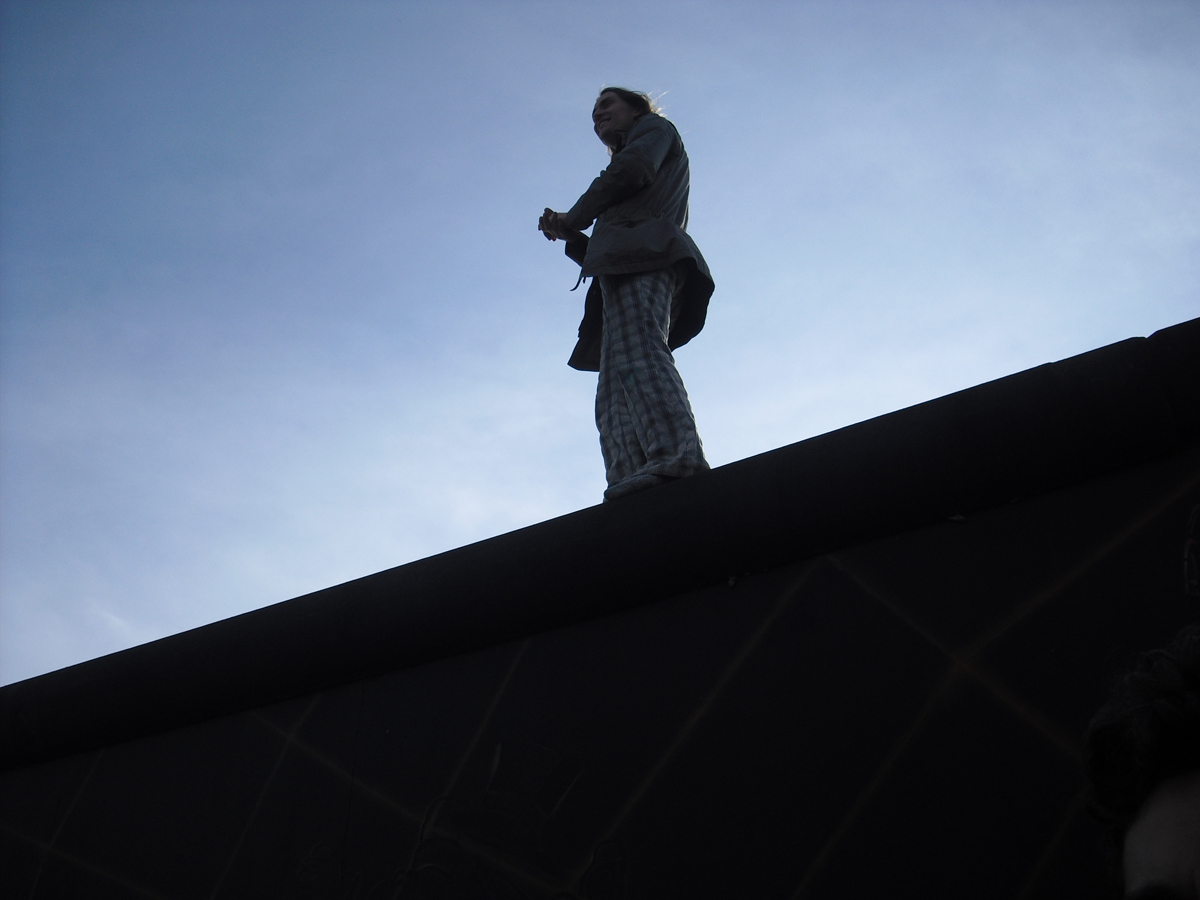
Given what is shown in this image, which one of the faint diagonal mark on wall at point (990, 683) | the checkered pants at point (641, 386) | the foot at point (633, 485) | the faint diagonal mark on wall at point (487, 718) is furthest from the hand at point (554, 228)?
the faint diagonal mark on wall at point (990, 683)

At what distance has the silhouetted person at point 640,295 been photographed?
11.3ft

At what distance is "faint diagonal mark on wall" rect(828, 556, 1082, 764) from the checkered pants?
3.20 feet

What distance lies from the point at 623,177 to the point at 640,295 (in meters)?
0.44

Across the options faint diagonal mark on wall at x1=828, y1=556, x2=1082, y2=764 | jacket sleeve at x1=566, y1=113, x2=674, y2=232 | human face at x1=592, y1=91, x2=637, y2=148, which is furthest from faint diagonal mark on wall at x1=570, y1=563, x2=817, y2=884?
human face at x1=592, y1=91, x2=637, y2=148

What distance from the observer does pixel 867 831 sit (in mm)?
2084

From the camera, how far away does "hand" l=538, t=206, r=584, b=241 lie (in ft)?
12.9

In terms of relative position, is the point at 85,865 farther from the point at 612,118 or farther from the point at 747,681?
the point at 612,118

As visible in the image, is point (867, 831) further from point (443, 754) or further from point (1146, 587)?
point (443, 754)

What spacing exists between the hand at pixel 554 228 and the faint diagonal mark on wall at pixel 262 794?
6.48 feet

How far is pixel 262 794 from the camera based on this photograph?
3006 mm

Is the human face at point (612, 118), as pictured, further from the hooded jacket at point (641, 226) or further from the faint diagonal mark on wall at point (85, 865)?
the faint diagonal mark on wall at point (85, 865)

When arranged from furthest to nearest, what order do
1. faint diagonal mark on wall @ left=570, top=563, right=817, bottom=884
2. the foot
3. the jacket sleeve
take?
the jacket sleeve < the foot < faint diagonal mark on wall @ left=570, top=563, right=817, bottom=884

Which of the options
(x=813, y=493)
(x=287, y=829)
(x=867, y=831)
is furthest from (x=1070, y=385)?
(x=287, y=829)

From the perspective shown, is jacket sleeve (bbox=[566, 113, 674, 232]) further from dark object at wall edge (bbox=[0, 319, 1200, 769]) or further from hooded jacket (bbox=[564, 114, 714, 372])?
dark object at wall edge (bbox=[0, 319, 1200, 769])
